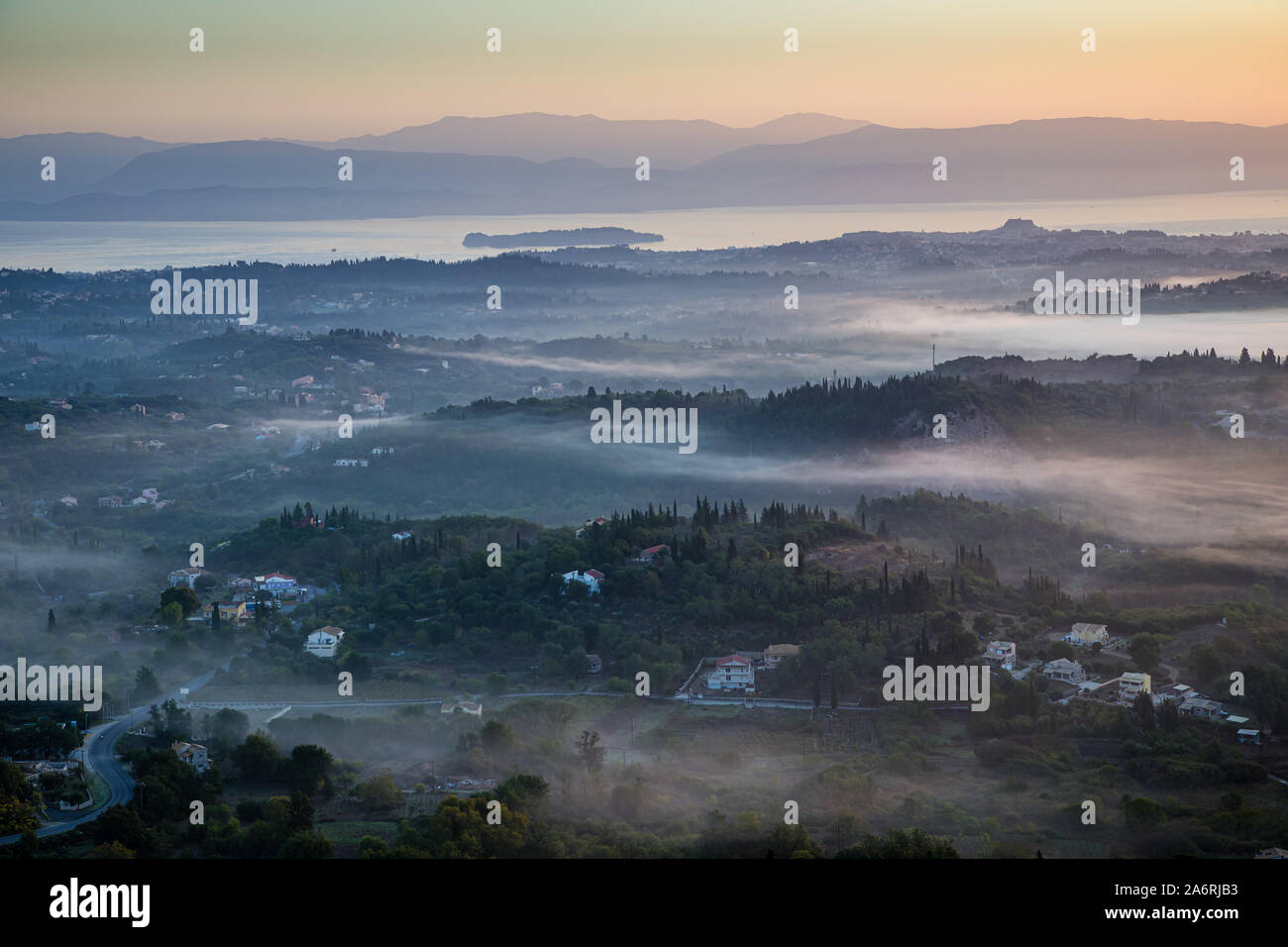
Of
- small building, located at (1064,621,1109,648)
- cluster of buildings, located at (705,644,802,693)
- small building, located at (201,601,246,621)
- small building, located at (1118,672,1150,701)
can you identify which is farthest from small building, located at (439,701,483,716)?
small building, located at (1064,621,1109,648)

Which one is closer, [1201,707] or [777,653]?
[1201,707]

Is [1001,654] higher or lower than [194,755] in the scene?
higher

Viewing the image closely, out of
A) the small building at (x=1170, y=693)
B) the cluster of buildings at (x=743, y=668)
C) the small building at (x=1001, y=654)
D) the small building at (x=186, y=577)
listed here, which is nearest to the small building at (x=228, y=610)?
the small building at (x=186, y=577)

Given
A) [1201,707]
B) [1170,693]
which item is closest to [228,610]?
[1170,693]

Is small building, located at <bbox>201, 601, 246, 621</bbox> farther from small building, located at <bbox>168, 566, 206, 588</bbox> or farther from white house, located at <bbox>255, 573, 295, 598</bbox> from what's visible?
small building, located at <bbox>168, 566, 206, 588</bbox>

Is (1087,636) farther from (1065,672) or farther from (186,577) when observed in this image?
(186,577)
